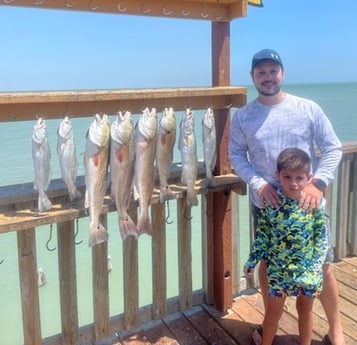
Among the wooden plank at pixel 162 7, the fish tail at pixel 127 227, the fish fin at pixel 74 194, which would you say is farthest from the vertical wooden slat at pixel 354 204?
the fish fin at pixel 74 194

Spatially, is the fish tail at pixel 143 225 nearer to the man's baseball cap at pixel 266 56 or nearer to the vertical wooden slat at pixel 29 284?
the vertical wooden slat at pixel 29 284

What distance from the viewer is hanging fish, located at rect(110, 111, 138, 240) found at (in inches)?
86.4

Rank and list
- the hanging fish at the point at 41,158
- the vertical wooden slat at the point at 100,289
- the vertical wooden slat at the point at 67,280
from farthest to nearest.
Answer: the vertical wooden slat at the point at 100,289
the vertical wooden slat at the point at 67,280
the hanging fish at the point at 41,158

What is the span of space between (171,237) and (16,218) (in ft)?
17.4

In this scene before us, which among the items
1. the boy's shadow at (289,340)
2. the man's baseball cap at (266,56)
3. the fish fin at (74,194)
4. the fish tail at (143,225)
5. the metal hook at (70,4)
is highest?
the metal hook at (70,4)

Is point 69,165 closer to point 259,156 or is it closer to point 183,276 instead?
point 259,156

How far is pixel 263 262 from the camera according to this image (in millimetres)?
2482

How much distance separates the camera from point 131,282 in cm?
284

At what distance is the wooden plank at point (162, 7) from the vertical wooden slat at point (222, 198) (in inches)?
3.6

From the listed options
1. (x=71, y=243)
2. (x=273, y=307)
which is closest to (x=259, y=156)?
(x=273, y=307)

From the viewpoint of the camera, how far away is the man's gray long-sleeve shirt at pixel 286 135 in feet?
7.68

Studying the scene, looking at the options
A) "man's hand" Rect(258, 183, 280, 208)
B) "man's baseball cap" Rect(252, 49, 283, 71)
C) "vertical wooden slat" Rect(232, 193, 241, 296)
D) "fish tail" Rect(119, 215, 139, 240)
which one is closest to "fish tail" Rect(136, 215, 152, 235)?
"fish tail" Rect(119, 215, 139, 240)

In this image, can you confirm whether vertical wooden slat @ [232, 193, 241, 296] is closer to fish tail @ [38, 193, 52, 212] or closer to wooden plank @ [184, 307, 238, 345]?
wooden plank @ [184, 307, 238, 345]

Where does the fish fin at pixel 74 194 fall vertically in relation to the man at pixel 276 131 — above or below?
below
